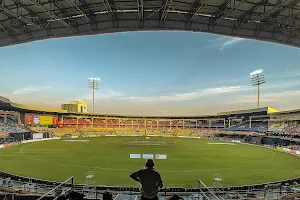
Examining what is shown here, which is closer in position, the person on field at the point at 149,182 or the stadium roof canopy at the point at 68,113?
the person on field at the point at 149,182

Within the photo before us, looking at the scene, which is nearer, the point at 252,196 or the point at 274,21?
the point at 274,21

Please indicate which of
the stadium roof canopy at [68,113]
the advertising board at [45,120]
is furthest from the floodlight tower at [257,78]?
the advertising board at [45,120]

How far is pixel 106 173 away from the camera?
23.7 meters

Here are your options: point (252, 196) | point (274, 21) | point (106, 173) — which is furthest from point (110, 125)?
point (274, 21)

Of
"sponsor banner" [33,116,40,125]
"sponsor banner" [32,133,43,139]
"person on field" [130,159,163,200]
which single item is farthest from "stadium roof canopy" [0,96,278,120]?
"person on field" [130,159,163,200]

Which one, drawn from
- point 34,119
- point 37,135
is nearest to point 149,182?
point 37,135

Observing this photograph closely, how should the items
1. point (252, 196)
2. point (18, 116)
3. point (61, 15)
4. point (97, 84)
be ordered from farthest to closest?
1. point (97, 84)
2. point (18, 116)
3. point (252, 196)
4. point (61, 15)

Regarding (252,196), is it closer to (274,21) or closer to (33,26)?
(274,21)

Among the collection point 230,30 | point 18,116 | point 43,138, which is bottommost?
point 43,138

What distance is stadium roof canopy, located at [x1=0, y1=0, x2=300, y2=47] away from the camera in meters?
7.33

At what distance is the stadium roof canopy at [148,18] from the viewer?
7328 mm

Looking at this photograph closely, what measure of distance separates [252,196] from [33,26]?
16.1 metres

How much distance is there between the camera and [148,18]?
820cm

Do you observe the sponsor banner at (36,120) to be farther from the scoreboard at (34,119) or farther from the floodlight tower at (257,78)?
the floodlight tower at (257,78)
